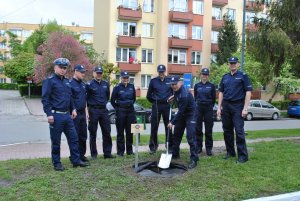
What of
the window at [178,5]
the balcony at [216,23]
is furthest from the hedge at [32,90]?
the balcony at [216,23]

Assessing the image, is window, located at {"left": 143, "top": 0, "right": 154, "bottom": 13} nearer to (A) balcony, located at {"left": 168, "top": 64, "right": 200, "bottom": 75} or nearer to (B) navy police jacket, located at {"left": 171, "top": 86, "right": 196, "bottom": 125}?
(A) balcony, located at {"left": 168, "top": 64, "right": 200, "bottom": 75}

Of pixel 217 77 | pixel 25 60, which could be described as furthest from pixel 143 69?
pixel 25 60

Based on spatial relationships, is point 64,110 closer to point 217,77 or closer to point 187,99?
point 187,99

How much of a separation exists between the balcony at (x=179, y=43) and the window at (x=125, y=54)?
405 centimetres

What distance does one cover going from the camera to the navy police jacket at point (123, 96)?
8977 mm

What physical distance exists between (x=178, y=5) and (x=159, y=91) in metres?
35.2

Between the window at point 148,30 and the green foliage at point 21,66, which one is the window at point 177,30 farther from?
the green foliage at point 21,66

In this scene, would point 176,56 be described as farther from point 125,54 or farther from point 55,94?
point 55,94

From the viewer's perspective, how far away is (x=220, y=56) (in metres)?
42.8

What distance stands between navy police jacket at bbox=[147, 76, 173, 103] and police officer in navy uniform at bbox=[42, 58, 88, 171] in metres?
2.37

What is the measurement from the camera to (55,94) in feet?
23.8

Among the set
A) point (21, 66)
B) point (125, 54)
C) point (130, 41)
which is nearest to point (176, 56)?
point (130, 41)

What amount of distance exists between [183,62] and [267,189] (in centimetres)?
3725

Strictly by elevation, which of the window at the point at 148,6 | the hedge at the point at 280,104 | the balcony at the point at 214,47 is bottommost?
the hedge at the point at 280,104
